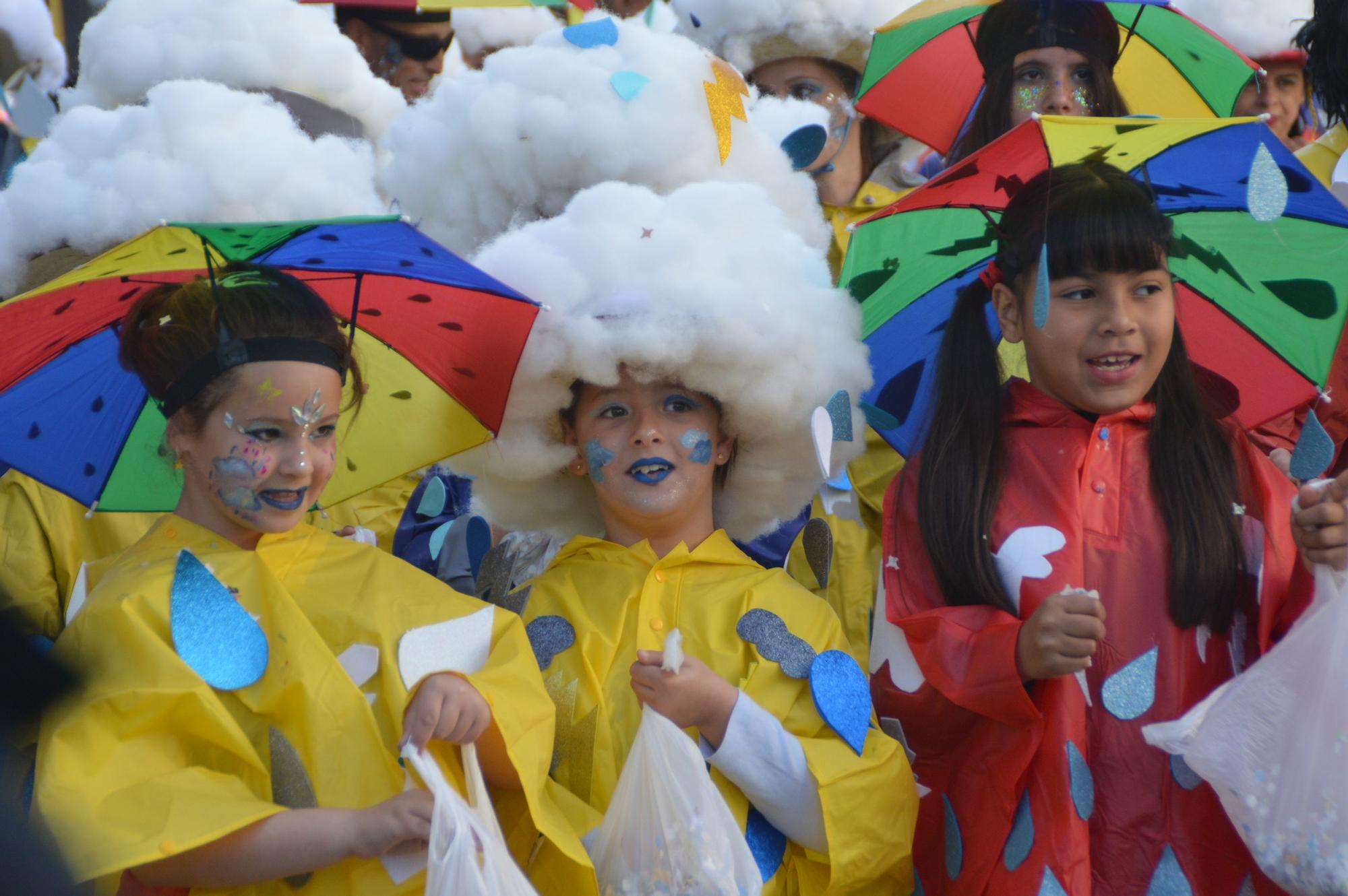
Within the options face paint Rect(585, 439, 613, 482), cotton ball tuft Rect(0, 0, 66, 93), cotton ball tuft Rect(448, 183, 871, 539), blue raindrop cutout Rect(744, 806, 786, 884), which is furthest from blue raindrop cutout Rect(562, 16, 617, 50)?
cotton ball tuft Rect(0, 0, 66, 93)

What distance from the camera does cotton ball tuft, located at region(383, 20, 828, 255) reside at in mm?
3506

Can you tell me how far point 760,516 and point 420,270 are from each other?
1.04 m

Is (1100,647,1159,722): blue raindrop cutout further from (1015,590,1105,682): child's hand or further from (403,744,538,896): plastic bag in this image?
(403,744,538,896): plastic bag

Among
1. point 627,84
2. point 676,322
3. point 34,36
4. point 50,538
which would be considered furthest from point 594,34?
point 34,36

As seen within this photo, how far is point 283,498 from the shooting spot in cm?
296

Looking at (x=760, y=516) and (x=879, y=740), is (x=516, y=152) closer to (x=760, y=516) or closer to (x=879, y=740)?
(x=760, y=516)

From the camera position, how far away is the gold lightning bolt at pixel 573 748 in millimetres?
3064

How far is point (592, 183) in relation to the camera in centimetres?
355

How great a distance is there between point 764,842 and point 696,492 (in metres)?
0.78

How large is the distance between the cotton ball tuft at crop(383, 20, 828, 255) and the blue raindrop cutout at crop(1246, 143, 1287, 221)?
1.05 m

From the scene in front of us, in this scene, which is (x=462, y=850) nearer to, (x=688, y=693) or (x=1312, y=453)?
(x=688, y=693)

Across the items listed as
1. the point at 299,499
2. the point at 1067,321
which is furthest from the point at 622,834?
the point at 1067,321

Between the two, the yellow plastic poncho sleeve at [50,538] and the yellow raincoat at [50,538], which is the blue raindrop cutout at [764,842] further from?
the yellow plastic poncho sleeve at [50,538]

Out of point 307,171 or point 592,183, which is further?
point 307,171
